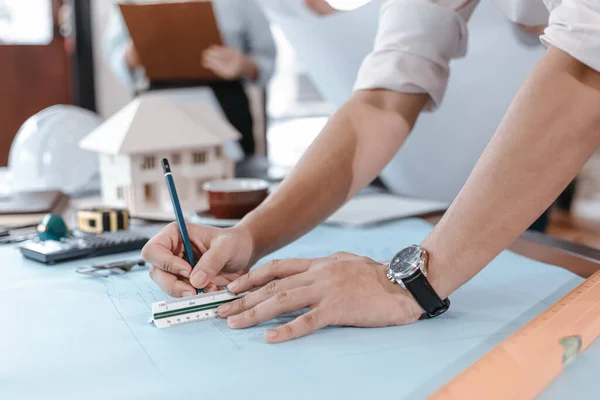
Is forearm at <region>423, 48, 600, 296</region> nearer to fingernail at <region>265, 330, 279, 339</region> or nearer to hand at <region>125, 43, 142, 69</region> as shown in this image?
fingernail at <region>265, 330, 279, 339</region>

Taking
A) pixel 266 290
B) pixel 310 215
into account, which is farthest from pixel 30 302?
pixel 310 215

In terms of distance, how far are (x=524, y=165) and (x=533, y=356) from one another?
8.9 inches

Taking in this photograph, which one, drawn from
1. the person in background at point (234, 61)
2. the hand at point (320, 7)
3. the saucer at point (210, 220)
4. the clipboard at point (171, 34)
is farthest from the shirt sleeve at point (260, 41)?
the saucer at point (210, 220)

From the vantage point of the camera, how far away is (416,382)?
0.58 metres

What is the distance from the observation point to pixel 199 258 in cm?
87

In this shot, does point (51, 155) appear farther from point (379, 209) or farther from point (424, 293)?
point (424, 293)

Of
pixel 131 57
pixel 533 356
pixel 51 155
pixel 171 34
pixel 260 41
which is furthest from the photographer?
pixel 260 41

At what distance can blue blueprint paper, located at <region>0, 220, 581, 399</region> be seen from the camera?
0.58 m

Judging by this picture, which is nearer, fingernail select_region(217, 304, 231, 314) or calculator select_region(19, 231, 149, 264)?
fingernail select_region(217, 304, 231, 314)

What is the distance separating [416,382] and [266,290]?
0.73 ft

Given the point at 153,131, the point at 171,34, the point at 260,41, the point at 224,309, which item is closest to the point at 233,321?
the point at 224,309

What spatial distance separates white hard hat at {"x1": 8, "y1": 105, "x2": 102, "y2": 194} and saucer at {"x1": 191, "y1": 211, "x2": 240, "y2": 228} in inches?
18.4

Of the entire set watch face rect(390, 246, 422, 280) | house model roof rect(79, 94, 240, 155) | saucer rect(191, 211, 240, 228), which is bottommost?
saucer rect(191, 211, 240, 228)

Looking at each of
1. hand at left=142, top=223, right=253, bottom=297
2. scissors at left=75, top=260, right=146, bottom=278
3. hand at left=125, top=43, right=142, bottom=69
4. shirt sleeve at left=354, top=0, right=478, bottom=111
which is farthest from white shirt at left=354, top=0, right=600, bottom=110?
hand at left=125, top=43, right=142, bottom=69
